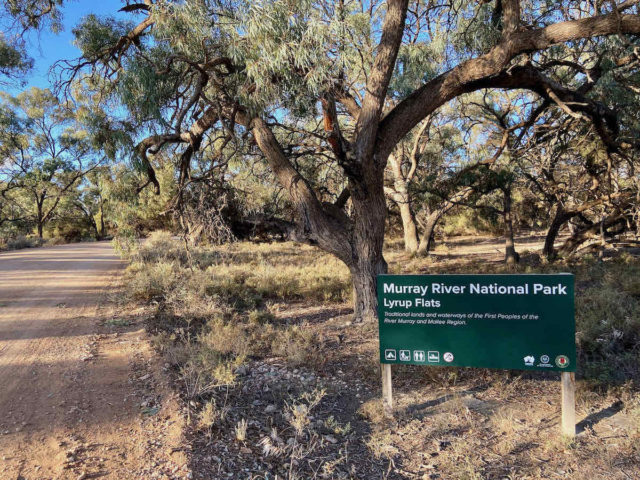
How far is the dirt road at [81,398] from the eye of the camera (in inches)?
131

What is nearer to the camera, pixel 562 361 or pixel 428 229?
pixel 562 361

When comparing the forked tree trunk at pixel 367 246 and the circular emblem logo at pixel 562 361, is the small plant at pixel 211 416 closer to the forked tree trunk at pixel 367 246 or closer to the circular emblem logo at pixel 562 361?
the circular emblem logo at pixel 562 361

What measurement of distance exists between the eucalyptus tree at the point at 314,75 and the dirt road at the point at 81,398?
3138 millimetres

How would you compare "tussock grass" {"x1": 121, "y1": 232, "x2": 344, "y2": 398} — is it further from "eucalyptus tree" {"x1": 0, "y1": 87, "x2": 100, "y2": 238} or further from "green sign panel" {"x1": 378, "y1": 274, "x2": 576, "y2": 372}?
"eucalyptus tree" {"x1": 0, "y1": 87, "x2": 100, "y2": 238}

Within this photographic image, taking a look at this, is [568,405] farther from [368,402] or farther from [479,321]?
[368,402]

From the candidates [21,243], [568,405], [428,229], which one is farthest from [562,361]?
[21,243]

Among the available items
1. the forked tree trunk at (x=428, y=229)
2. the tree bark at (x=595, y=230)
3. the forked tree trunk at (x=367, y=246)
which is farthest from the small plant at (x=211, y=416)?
the forked tree trunk at (x=428, y=229)

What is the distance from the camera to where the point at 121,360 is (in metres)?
5.58

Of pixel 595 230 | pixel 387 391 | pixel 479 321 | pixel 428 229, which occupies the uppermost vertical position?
pixel 428 229

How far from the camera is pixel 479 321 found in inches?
171

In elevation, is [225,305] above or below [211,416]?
Result: above

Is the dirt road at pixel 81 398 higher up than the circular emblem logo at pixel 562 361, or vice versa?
the circular emblem logo at pixel 562 361

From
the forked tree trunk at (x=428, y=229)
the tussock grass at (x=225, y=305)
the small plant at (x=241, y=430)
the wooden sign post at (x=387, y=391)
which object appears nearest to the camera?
the small plant at (x=241, y=430)

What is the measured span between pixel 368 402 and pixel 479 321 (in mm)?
1497
